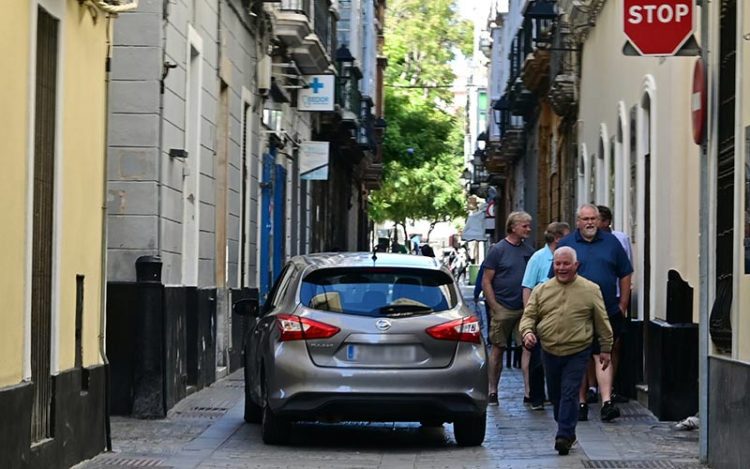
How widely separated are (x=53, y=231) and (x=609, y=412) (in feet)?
18.7

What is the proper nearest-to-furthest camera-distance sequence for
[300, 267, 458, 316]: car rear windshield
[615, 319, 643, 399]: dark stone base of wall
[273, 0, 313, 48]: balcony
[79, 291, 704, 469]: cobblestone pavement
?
[79, 291, 704, 469]: cobblestone pavement
[300, 267, 458, 316]: car rear windshield
[615, 319, 643, 399]: dark stone base of wall
[273, 0, 313, 48]: balcony

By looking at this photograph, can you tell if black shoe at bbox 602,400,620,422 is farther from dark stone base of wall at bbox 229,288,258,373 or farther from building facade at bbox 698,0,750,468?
dark stone base of wall at bbox 229,288,258,373

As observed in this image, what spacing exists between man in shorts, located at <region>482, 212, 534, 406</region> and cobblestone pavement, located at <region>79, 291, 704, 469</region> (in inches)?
27.2

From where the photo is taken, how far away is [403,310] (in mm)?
13039

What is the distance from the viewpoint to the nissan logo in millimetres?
12828

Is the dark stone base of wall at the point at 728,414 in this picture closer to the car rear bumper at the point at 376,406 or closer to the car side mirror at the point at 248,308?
the car rear bumper at the point at 376,406

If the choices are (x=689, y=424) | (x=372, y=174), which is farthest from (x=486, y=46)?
(x=689, y=424)

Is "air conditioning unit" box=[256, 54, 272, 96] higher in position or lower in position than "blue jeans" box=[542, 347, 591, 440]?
higher

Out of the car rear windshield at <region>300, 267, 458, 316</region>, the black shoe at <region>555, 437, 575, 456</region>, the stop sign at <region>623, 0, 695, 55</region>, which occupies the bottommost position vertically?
the black shoe at <region>555, 437, 575, 456</region>

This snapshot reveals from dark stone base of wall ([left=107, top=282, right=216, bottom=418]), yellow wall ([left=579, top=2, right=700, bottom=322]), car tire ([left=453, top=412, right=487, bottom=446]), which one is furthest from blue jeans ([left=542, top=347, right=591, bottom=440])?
dark stone base of wall ([left=107, top=282, right=216, bottom=418])

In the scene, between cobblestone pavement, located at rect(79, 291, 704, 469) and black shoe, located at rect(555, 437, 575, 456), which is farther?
black shoe, located at rect(555, 437, 575, 456)

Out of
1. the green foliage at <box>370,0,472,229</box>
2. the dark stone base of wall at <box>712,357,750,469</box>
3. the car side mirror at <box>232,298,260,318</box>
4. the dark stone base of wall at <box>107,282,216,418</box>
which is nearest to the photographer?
the dark stone base of wall at <box>712,357,750,469</box>

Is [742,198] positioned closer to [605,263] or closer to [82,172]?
[82,172]

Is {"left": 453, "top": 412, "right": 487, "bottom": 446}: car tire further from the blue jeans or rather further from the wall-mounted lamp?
the wall-mounted lamp
